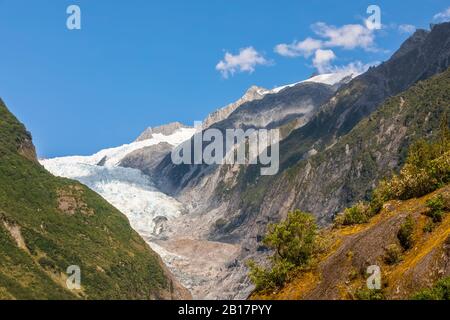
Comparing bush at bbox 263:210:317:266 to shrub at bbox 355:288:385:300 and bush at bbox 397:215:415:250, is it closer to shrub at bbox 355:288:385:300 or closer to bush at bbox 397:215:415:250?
bush at bbox 397:215:415:250

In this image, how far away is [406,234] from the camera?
37.3m

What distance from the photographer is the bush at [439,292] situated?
27.2 meters

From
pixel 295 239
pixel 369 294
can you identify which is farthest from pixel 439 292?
pixel 295 239

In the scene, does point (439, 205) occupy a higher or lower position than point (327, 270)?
higher

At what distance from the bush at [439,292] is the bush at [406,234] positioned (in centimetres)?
906

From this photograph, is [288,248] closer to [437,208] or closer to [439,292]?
[437,208]

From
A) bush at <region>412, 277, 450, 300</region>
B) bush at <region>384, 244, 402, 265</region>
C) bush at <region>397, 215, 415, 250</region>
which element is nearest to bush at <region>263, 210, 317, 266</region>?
bush at <region>384, 244, 402, 265</region>

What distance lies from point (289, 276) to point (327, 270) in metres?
3.03

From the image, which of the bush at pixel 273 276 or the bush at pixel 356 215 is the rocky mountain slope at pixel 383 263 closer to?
the bush at pixel 273 276

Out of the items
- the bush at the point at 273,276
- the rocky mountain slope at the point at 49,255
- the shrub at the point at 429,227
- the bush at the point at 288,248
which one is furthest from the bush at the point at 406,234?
the rocky mountain slope at the point at 49,255
